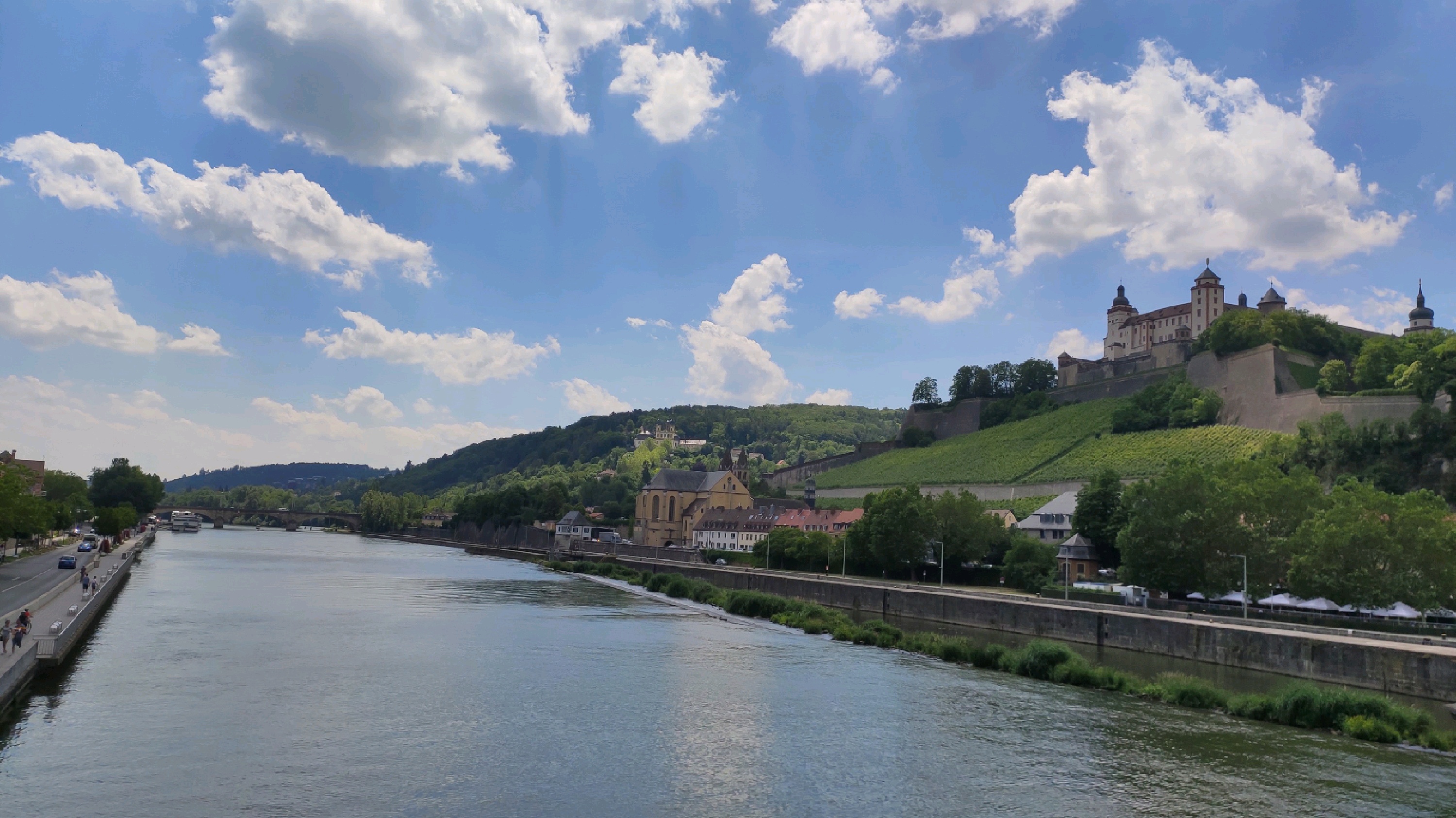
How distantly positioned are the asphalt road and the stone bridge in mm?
121144

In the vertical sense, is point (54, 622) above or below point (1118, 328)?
below

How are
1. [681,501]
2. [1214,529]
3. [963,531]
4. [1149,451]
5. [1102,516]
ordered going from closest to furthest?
[1214,529], [1102,516], [963,531], [1149,451], [681,501]

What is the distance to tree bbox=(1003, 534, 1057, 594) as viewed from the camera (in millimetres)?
53625

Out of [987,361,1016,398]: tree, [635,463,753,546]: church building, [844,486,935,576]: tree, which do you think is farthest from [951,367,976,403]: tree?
[844,486,935,576]: tree

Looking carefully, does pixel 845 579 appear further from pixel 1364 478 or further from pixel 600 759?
pixel 600 759

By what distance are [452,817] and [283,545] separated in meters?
115

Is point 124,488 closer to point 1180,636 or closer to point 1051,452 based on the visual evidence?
point 1051,452

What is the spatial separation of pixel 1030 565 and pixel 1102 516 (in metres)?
5.34

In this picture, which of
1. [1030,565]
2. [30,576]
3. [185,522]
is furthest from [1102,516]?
[185,522]

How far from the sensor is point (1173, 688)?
88.2ft

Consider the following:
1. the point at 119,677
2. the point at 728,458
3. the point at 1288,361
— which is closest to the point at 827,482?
the point at 728,458

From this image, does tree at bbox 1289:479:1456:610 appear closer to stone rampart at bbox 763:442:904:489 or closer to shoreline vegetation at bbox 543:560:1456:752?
shoreline vegetation at bbox 543:560:1456:752

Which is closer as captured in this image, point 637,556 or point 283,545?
point 637,556

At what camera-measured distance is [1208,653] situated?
33562 mm
